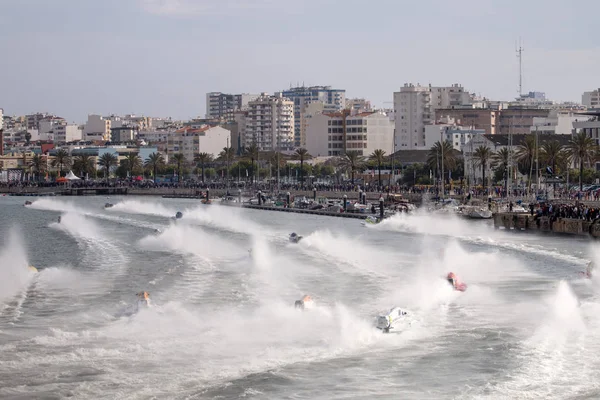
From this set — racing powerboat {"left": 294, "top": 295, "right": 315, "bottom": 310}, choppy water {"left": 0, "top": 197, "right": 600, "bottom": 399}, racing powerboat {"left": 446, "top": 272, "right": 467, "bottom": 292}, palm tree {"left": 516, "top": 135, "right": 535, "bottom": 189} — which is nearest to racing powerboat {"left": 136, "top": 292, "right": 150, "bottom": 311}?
choppy water {"left": 0, "top": 197, "right": 600, "bottom": 399}

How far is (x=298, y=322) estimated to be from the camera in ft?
138

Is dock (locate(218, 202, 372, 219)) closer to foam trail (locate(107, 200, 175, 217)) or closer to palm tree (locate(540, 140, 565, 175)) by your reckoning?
foam trail (locate(107, 200, 175, 217))

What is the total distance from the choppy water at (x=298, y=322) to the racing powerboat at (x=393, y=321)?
0.43 m

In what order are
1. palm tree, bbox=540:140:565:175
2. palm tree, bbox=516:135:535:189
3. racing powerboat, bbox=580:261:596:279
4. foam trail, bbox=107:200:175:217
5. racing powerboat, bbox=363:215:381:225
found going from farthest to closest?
foam trail, bbox=107:200:175:217 < palm tree, bbox=516:135:535:189 < palm tree, bbox=540:140:565:175 < racing powerboat, bbox=363:215:381:225 < racing powerboat, bbox=580:261:596:279

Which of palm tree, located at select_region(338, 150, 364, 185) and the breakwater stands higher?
palm tree, located at select_region(338, 150, 364, 185)

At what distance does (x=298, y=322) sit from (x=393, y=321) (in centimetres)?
405

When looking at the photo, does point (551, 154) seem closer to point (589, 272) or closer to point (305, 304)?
point (589, 272)

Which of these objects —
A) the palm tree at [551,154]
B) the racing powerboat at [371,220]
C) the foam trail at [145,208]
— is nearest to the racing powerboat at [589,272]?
the racing powerboat at [371,220]

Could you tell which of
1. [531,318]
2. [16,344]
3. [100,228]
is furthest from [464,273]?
[100,228]

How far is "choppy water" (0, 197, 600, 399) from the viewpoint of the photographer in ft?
108

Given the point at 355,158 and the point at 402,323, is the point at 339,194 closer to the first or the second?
the point at 355,158

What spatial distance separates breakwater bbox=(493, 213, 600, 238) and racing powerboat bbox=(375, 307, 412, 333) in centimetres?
4526

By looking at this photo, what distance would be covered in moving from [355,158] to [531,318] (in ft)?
428

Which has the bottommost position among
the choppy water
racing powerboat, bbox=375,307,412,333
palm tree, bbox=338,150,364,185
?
the choppy water
